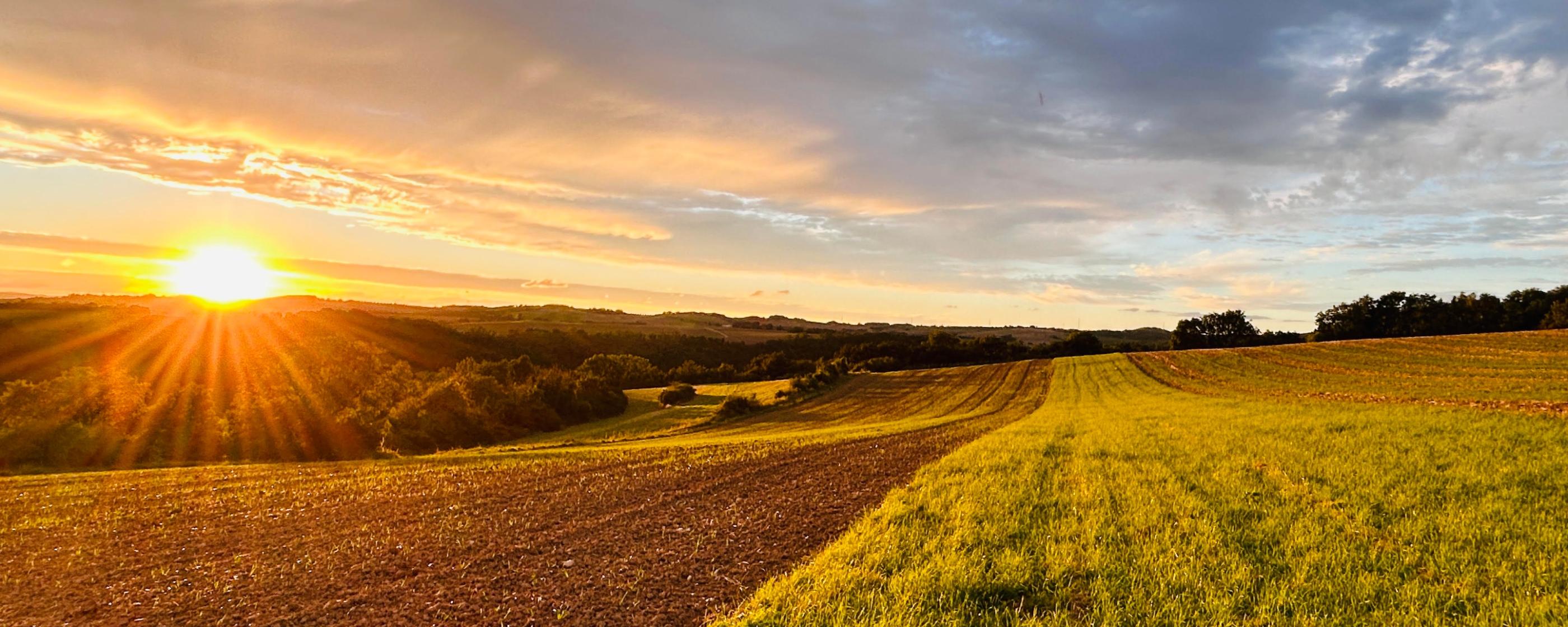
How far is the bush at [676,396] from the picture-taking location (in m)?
72.4

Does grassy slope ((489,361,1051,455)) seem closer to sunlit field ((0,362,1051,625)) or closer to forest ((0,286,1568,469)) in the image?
forest ((0,286,1568,469))

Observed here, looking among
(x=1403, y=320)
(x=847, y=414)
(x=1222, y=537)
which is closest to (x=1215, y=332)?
(x=1403, y=320)

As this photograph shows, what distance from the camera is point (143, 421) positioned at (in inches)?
1358

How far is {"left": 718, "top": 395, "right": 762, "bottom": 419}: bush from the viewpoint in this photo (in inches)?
2258

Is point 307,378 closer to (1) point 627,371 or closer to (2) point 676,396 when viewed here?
(2) point 676,396

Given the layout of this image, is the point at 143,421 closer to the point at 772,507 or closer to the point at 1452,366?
the point at 772,507

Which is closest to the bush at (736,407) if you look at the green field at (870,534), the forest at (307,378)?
the forest at (307,378)

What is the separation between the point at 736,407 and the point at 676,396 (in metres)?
15.8

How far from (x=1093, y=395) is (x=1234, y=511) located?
47856mm

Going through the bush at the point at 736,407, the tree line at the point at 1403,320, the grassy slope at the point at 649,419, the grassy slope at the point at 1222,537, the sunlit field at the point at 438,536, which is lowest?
the grassy slope at the point at 649,419

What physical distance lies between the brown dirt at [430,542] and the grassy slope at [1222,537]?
1.67 meters

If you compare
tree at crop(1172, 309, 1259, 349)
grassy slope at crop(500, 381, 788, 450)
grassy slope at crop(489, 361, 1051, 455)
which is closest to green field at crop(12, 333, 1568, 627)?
grassy slope at crop(489, 361, 1051, 455)

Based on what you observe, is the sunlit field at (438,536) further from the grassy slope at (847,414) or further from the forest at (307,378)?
the forest at (307,378)

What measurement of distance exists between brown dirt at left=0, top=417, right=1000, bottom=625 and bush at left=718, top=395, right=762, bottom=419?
37666mm
